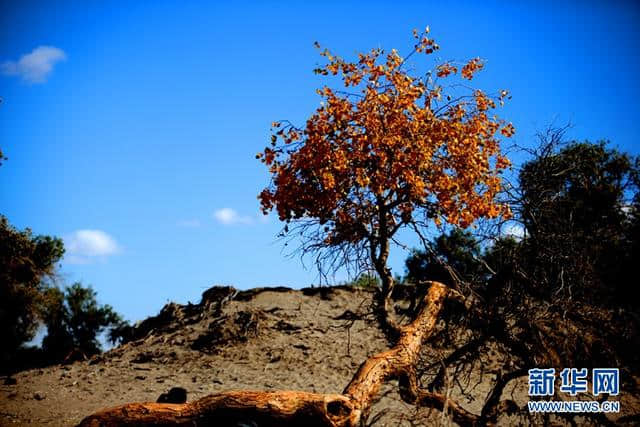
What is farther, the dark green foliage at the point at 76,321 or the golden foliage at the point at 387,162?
the dark green foliage at the point at 76,321

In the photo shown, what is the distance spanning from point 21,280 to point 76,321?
547 centimetres

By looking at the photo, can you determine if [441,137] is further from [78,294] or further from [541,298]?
[78,294]

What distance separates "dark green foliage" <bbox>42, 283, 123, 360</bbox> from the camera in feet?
86.3

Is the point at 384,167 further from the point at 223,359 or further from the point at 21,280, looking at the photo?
the point at 21,280

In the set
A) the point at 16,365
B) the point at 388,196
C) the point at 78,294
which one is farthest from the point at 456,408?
the point at 78,294

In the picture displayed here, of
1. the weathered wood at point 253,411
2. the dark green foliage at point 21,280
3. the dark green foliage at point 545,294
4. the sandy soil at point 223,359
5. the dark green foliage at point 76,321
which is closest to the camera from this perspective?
the weathered wood at point 253,411

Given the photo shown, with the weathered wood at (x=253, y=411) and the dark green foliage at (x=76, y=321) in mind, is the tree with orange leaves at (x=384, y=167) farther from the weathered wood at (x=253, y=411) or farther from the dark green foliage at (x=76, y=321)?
the dark green foliage at (x=76, y=321)

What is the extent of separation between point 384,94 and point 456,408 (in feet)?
17.5

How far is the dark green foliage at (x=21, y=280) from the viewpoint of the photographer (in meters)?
21.3

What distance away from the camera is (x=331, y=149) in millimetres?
8453

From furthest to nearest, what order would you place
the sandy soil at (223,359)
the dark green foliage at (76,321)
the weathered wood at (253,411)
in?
the dark green foliage at (76,321), the sandy soil at (223,359), the weathered wood at (253,411)

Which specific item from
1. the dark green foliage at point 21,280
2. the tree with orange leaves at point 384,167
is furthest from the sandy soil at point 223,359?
the dark green foliage at point 21,280

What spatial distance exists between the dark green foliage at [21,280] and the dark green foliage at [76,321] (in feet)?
4.26

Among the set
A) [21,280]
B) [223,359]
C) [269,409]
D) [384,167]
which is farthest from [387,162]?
[21,280]
